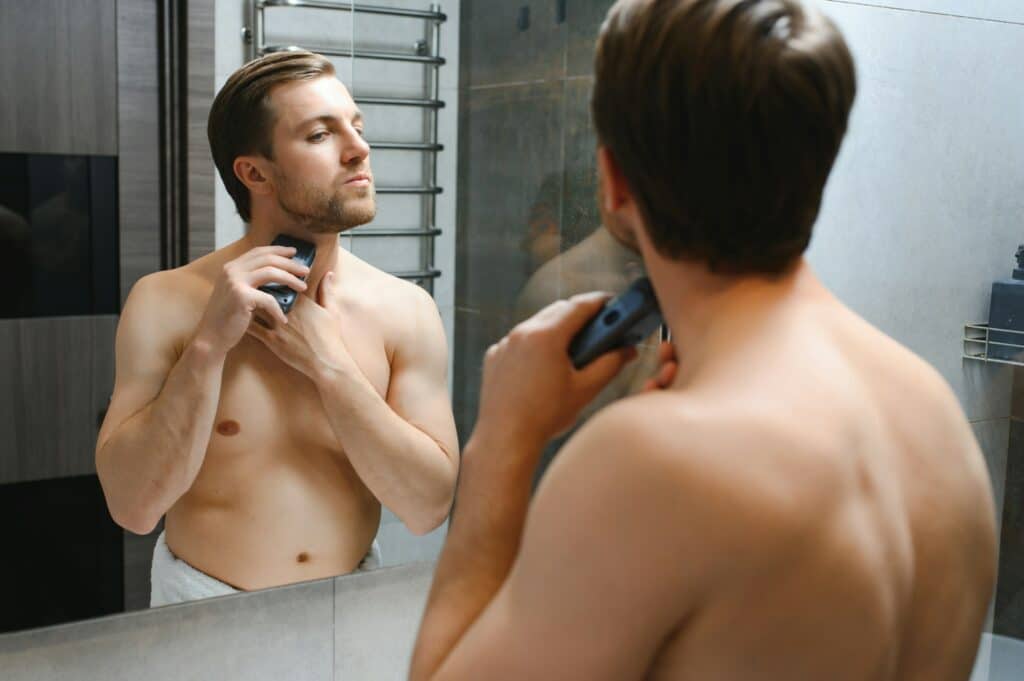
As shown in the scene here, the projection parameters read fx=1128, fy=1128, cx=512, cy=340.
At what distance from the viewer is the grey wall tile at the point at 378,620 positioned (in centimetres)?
166

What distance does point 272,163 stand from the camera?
4.46 ft

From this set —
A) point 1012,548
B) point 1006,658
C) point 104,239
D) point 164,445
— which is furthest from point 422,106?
point 1006,658

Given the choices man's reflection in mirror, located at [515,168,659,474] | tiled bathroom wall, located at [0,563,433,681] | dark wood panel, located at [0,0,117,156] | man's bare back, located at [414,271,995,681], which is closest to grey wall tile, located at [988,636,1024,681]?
man's reflection in mirror, located at [515,168,659,474]

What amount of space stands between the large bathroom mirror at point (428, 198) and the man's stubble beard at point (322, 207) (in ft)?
0.07

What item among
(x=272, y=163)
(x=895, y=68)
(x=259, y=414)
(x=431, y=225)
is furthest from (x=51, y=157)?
(x=895, y=68)

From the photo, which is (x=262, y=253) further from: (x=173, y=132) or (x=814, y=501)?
(x=814, y=501)

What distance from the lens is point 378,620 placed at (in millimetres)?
1693

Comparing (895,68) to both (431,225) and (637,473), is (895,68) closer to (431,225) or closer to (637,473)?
(431,225)

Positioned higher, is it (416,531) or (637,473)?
(637,473)

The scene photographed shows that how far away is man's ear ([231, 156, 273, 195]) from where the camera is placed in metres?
1.36

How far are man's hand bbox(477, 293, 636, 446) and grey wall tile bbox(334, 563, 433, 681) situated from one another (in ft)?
2.85

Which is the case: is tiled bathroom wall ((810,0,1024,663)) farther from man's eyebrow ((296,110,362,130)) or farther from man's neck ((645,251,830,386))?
man's neck ((645,251,830,386))

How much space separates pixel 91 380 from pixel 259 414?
0.66 ft

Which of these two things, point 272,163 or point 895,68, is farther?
point 895,68
